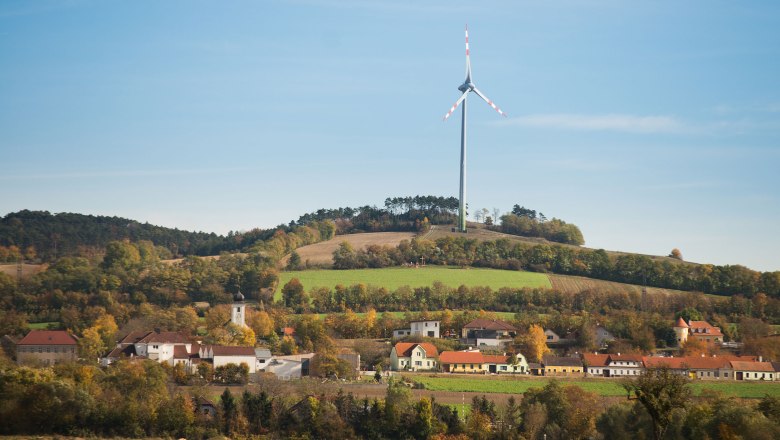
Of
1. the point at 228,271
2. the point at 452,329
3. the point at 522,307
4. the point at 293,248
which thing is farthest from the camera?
the point at 293,248

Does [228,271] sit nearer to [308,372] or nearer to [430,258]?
[430,258]

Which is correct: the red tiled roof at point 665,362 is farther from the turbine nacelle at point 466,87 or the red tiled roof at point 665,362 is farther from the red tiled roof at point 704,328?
the turbine nacelle at point 466,87

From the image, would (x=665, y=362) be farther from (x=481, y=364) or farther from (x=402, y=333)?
(x=402, y=333)

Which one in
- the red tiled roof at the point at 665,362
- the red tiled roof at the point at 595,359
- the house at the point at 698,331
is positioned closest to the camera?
the red tiled roof at the point at 665,362

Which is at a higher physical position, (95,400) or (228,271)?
(228,271)

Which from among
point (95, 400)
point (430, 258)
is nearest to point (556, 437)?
point (95, 400)

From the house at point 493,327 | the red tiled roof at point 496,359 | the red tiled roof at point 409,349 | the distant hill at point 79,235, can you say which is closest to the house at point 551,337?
the house at point 493,327

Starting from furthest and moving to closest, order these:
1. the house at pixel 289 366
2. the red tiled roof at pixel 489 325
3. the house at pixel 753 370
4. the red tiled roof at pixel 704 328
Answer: the red tiled roof at pixel 704 328, the red tiled roof at pixel 489 325, the house at pixel 753 370, the house at pixel 289 366
